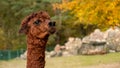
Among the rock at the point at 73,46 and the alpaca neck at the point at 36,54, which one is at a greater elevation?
the alpaca neck at the point at 36,54

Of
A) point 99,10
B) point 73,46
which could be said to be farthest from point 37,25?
point 73,46

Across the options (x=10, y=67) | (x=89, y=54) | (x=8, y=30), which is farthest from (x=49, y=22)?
(x=8, y=30)

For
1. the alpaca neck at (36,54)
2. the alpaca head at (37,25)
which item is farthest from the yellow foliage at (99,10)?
the alpaca neck at (36,54)

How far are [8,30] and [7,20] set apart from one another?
1606mm

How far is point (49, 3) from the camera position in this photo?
43.6 metres

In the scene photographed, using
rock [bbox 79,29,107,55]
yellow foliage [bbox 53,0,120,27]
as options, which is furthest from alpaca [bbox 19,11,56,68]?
rock [bbox 79,29,107,55]

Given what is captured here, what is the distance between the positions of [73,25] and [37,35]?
35.5m

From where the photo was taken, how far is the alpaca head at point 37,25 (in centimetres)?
577

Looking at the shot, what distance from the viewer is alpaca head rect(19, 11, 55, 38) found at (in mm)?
5773

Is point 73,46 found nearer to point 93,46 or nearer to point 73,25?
point 93,46

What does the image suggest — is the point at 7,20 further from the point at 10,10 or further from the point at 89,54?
the point at 89,54

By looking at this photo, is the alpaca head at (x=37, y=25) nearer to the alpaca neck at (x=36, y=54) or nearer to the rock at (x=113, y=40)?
the alpaca neck at (x=36, y=54)

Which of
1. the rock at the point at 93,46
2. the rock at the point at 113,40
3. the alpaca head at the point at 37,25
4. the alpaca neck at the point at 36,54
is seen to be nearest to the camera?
the alpaca neck at the point at 36,54

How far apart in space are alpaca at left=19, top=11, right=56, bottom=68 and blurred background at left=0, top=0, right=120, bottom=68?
9.83m
